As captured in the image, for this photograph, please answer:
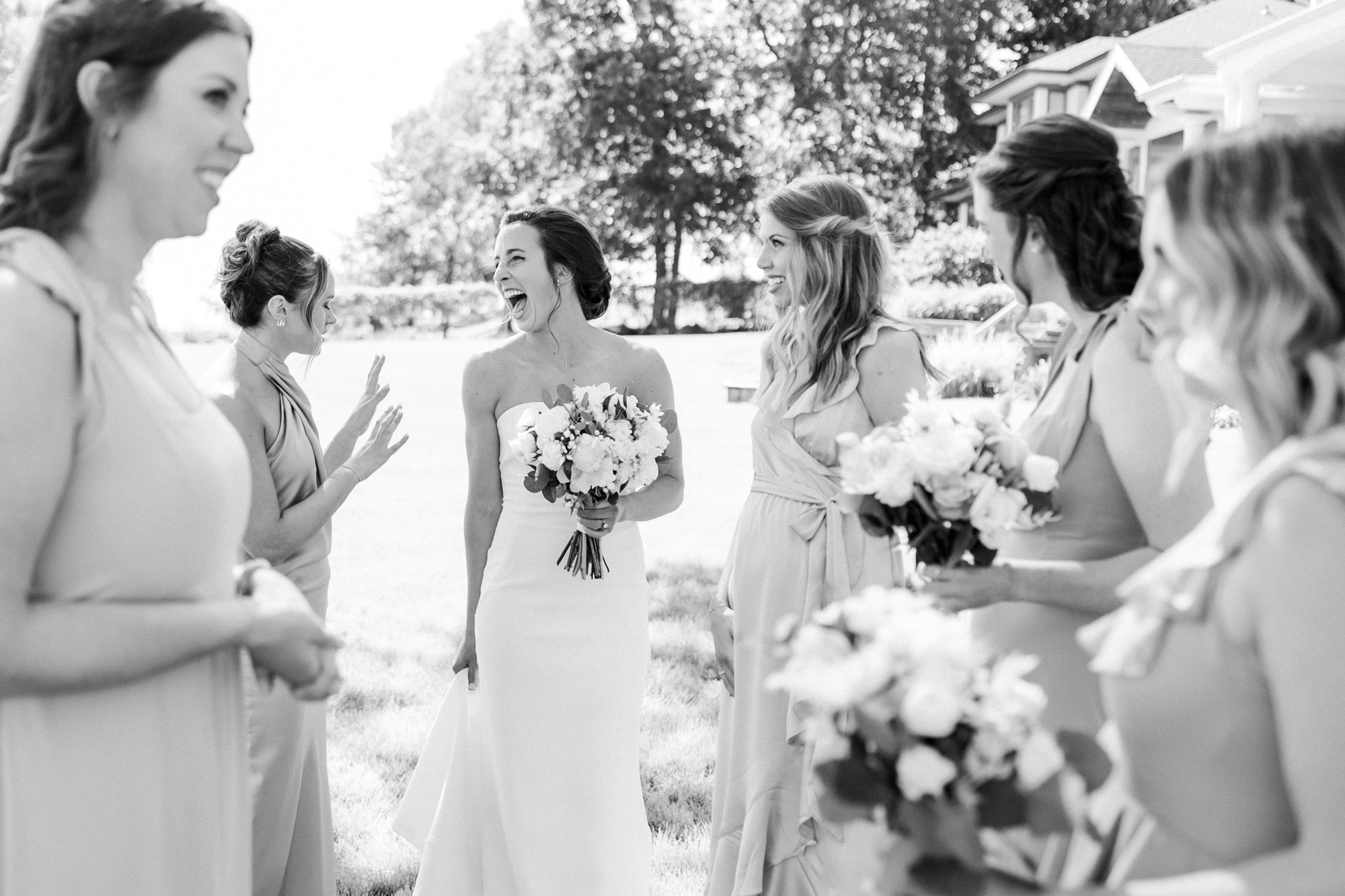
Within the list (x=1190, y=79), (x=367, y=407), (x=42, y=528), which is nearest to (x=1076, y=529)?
(x=42, y=528)

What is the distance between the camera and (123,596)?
1.98 metres

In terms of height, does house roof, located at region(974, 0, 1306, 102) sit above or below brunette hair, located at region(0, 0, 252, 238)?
above

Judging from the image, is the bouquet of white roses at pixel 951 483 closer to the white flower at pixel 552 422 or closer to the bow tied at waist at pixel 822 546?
the bow tied at waist at pixel 822 546

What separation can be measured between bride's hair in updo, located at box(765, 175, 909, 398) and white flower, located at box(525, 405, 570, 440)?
2.86ft

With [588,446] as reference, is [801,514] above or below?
below

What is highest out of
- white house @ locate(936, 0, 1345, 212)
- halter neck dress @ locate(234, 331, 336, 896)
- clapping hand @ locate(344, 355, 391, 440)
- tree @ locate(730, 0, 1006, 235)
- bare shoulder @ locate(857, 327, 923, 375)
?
tree @ locate(730, 0, 1006, 235)

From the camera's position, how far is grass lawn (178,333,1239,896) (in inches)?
209

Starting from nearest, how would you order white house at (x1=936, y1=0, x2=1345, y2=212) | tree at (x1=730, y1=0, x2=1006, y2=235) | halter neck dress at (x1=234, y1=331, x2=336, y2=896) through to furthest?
1. halter neck dress at (x1=234, y1=331, x2=336, y2=896)
2. white house at (x1=936, y1=0, x2=1345, y2=212)
3. tree at (x1=730, y1=0, x2=1006, y2=235)

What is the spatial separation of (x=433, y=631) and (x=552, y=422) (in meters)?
4.75

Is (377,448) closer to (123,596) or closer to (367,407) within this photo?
(367,407)

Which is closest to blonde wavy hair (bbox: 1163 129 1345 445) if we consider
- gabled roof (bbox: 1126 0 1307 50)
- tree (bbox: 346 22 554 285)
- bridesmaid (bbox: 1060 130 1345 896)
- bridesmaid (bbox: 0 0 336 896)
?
bridesmaid (bbox: 1060 130 1345 896)

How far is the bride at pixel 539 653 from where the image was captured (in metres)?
4.67

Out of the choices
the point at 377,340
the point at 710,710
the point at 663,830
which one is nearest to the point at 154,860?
the point at 663,830

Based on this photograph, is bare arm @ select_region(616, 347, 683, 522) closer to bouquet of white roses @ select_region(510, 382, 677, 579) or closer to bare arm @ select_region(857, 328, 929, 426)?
bouquet of white roses @ select_region(510, 382, 677, 579)
